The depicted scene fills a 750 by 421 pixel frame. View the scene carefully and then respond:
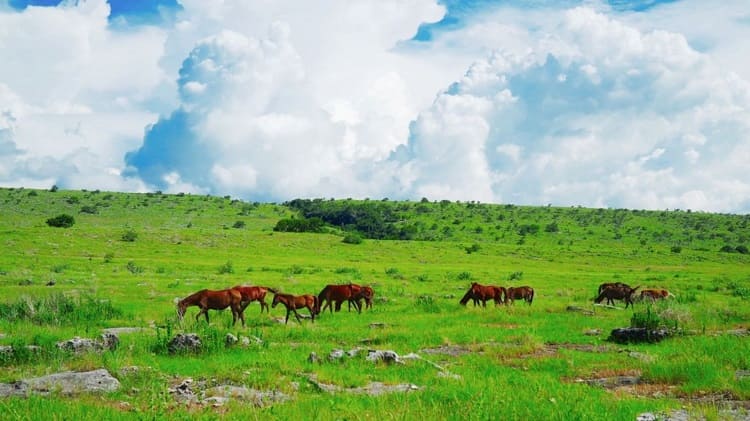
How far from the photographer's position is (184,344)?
1417 centimetres

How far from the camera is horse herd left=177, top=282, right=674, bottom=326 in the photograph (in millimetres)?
19500

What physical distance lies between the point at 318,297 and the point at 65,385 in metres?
14.2

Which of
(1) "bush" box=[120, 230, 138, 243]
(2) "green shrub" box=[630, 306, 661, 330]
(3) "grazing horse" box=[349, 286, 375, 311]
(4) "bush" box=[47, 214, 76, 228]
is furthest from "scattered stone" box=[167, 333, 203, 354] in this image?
(4) "bush" box=[47, 214, 76, 228]

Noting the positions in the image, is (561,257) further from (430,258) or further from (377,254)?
(377,254)

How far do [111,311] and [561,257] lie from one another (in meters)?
63.2

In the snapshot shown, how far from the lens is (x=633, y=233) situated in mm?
110188

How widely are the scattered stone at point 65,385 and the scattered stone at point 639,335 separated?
548 inches

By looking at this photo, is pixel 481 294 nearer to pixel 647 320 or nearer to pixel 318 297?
pixel 318 297

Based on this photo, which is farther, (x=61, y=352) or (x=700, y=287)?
(x=700, y=287)

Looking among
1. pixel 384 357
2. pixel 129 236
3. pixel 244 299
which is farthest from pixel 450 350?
pixel 129 236

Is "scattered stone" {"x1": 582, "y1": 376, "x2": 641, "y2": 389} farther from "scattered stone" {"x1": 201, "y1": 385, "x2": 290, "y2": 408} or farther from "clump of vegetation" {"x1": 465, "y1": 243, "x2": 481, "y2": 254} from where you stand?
"clump of vegetation" {"x1": 465, "y1": 243, "x2": 481, "y2": 254}

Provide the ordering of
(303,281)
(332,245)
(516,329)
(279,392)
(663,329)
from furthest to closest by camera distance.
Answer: (332,245), (303,281), (516,329), (663,329), (279,392)

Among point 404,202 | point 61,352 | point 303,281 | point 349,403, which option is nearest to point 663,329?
point 349,403

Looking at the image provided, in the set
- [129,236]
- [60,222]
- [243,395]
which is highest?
[60,222]
